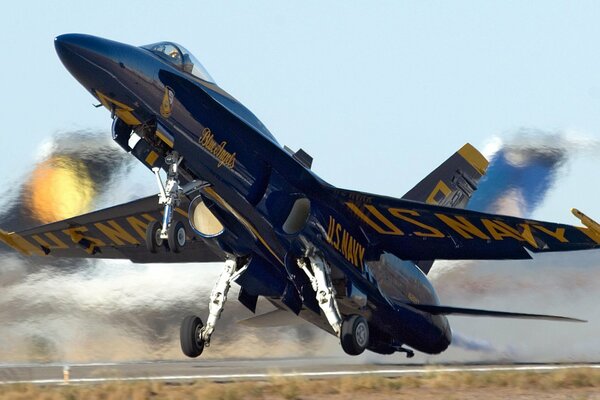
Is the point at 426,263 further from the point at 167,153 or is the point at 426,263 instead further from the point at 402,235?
the point at 167,153

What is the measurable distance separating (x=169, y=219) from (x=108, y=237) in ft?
20.3

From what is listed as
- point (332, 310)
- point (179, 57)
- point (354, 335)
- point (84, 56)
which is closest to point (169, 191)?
point (179, 57)

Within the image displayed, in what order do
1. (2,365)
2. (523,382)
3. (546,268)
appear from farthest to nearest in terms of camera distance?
1. (546,268)
2. (2,365)
3. (523,382)

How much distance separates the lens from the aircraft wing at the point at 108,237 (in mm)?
24600

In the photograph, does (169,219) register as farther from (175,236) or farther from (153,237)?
(153,237)

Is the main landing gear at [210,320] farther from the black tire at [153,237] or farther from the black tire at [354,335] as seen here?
the black tire at [354,335]

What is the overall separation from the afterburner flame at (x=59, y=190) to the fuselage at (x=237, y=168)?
11528 mm

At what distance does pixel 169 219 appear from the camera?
1966cm

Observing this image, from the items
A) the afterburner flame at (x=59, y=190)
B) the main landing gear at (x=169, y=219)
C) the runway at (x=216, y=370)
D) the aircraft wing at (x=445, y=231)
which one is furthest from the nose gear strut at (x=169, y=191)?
the afterburner flame at (x=59, y=190)

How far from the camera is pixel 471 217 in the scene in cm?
2116

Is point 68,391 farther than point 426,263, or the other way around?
point 426,263

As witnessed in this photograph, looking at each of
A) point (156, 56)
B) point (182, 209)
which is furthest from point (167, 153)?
point (182, 209)

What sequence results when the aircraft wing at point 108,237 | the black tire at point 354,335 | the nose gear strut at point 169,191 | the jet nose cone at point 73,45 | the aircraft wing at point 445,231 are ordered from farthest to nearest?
the aircraft wing at point 108,237
the black tire at point 354,335
the aircraft wing at point 445,231
the nose gear strut at point 169,191
the jet nose cone at point 73,45

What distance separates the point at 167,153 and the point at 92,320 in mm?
10981
